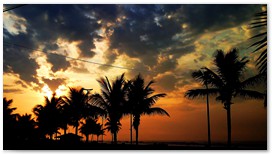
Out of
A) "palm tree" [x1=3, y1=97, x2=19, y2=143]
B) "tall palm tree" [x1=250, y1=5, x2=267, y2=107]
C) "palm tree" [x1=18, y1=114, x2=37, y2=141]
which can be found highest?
"tall palm tree" [x1=250, y1=5, x2=267, y2=107]

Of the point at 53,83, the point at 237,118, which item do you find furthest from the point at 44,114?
the point at 237,118

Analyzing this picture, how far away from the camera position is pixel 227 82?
9086 millimetres

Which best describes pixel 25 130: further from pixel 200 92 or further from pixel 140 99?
pixel 200 92

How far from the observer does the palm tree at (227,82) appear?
8.30 meters

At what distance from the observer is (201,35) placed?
7.27m

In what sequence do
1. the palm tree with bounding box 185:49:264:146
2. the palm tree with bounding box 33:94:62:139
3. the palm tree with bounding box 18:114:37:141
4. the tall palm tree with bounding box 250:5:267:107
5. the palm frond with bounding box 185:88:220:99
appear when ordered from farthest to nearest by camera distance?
the palm tree with bounding box 33:94:62:139 → the palm tree with bounding box 18:114:37:141 → the palm frond with bounding box 185:88:220:99 → the palm tree with bounding box 185:49:264:146 → the tall palm tree with bounding box 250:5:267:107

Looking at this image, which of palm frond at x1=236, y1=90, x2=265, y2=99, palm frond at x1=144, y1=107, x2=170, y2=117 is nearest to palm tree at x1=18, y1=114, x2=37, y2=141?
palm frond at x1=144, y1=107, x2=170, y2=117

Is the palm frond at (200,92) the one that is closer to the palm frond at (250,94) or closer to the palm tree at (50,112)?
the palm frond at (250,94)

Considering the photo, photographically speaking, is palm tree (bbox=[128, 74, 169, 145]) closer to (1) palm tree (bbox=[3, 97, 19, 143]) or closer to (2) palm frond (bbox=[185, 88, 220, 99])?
(2) palm frond (bbox=[185, 88, 220, 99])

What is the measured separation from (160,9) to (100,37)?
163 centimetres

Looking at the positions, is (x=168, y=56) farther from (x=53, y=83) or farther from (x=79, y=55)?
(x=53, y=83)

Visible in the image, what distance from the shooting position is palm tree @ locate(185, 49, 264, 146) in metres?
8.30

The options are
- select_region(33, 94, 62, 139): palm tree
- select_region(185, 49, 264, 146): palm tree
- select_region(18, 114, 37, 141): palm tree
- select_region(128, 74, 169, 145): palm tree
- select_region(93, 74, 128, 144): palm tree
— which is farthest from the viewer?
select_region(33, 94, 62, 139): palm tree

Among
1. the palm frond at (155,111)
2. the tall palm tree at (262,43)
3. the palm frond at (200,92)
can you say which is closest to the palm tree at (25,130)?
the palm frond at (155,111)
